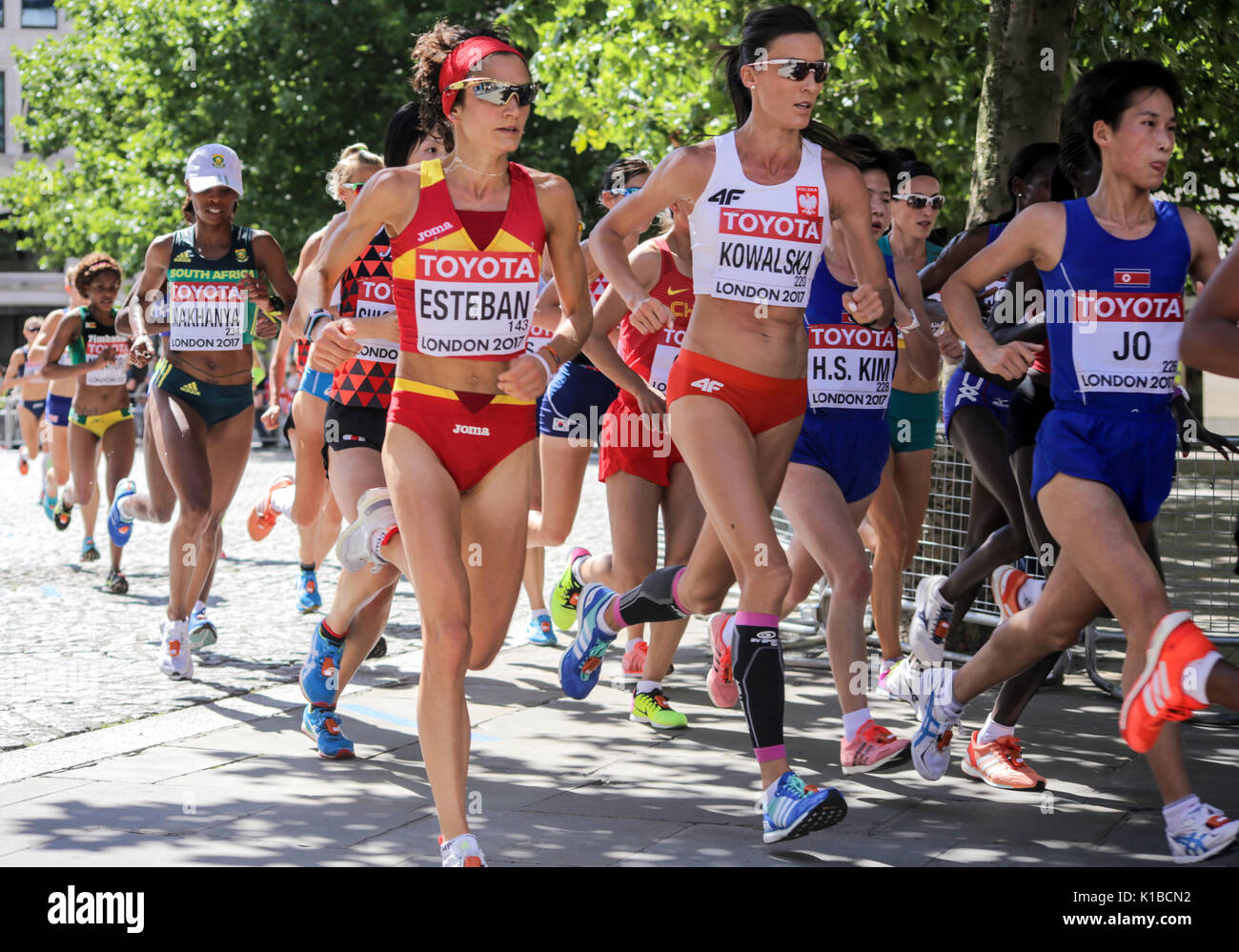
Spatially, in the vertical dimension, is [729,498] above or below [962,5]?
below

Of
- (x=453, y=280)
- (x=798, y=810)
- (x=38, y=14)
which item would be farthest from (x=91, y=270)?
(x=38, y=14)

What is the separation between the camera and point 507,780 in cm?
593

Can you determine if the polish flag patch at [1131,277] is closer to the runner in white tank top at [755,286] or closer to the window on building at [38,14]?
the runner in white tank top at [755,286]

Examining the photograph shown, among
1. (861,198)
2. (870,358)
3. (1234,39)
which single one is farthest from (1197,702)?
(1234,39)

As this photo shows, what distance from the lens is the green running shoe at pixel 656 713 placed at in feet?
22.5

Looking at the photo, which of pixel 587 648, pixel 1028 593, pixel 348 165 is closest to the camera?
pixel 1028 593

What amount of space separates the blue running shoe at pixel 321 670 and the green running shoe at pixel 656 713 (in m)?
1.34

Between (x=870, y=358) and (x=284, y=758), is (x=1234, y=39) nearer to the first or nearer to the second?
(x=870, y=358)

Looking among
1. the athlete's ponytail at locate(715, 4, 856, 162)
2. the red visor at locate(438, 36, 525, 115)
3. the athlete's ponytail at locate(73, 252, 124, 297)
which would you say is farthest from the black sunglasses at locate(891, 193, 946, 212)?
the athlete's ponytail at locate(73, 252, 124, 297)

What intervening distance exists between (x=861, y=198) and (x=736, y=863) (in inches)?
84.1

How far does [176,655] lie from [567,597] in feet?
6.04

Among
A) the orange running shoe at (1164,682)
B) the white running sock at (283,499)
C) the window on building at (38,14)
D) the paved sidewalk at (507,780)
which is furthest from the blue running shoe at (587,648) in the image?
the window on building at (38,14)

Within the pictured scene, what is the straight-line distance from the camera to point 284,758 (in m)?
6.23

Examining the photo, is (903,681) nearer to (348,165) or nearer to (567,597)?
(567,597)
